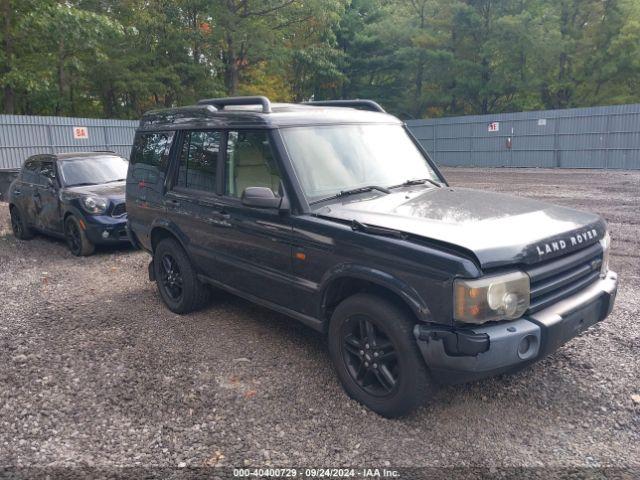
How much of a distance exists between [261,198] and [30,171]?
787cm

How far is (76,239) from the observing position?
850cm

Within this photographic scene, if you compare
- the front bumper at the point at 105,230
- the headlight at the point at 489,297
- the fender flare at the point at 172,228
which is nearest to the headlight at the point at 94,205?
the front bumper at the point at 105,230

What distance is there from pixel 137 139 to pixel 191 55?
81.8 feet

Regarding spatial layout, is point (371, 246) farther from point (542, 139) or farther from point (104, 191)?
point (542, 139)

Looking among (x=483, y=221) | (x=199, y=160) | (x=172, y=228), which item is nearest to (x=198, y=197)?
(x=199, y=160)

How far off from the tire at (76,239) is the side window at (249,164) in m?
4.67

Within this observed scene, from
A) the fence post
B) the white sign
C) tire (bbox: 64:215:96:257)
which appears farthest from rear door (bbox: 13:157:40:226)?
the fence post

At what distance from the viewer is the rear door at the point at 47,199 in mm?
8914

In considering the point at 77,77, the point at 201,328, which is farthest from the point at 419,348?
the point at 77,77

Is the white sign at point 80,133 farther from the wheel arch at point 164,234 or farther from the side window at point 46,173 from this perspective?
the wheel arch at point 164,234

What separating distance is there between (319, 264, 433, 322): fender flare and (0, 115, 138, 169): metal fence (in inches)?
688

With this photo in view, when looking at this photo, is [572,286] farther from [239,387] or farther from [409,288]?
[239,387]

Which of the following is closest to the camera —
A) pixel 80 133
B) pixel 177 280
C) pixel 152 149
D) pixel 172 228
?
pixel 172 228

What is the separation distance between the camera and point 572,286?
3.49 m
